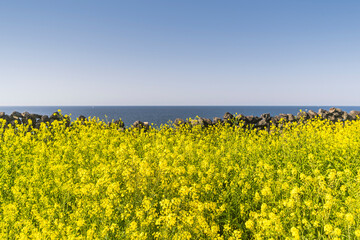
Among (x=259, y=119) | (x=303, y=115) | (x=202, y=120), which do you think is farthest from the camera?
(x=303, y=115)

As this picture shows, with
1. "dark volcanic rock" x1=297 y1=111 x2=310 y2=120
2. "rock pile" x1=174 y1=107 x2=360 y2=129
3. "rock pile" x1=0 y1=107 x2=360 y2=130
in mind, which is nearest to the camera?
"rock pile" x1=0 y1=107 x2=360 y2=130

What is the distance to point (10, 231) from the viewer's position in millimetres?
3723

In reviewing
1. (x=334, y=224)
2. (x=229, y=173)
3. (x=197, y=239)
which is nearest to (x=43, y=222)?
(x=197, y=239)

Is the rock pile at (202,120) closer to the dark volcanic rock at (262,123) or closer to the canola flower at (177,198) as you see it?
the dark volcanic rock at (262,123)

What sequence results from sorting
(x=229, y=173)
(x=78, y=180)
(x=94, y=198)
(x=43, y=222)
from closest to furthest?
(x=43, y=222) < (x=94, y=198) < (x=78, y=180) < (x=229, y=173)

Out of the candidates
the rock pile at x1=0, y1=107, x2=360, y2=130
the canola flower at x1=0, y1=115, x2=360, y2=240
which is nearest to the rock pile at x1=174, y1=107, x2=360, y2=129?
the rock pile at x1=0, y1=107, x2=360, y2=130

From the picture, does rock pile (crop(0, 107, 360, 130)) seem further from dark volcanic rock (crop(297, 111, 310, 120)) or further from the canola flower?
the canola flower

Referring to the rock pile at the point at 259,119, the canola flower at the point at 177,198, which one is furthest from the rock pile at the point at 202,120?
the canola flower at the point at 177,198

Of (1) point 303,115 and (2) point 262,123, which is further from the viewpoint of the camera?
(1) point 303,115

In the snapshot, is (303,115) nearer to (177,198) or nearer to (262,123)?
(262,123)

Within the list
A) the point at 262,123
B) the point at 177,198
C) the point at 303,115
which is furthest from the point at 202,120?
the point at 177,198

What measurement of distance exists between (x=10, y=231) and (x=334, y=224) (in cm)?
528

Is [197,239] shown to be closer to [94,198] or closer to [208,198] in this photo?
[208,198]

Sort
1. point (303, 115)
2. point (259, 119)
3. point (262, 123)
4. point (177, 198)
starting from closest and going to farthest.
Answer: point (177, 198) < point (262, 123) < point (259, 119) < point (303, 115)
